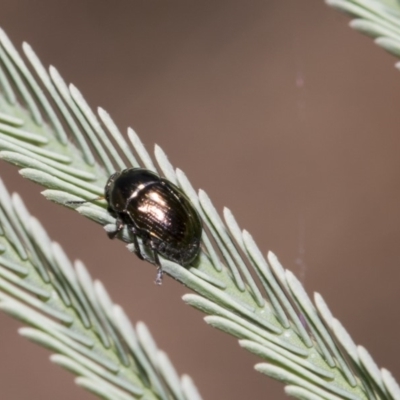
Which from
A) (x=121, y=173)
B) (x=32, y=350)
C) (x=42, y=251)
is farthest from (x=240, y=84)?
(x=42, y=251)

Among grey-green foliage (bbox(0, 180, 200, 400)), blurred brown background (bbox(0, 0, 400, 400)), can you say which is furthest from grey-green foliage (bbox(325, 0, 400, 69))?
blurred brown background (bbox(0, 0, 400, 400))

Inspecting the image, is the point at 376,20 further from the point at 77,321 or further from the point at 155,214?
the point at 155,214

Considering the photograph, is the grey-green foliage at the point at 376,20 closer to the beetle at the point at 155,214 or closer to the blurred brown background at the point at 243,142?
the beetle at the point at 155,214

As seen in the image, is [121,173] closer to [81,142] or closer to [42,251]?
[81,142]

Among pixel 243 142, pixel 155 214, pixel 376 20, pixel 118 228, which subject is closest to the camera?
pixel 376 20

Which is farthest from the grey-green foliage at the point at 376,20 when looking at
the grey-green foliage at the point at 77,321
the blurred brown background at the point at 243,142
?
the blurred brown background at the point at 243,142

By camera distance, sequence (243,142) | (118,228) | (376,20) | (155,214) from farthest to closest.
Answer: (243,142) → (155,214) → (118,228) → (376,20)

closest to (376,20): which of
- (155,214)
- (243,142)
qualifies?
(155,214)
